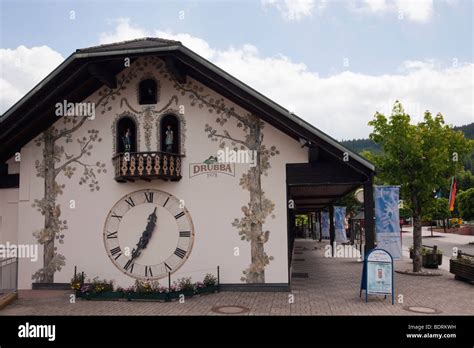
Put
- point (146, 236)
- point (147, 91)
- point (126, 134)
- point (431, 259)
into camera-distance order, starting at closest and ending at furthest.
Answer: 1. point (146, 236)
2. point (126, 134)
3. point (147, 91)
4. point (431, 259)

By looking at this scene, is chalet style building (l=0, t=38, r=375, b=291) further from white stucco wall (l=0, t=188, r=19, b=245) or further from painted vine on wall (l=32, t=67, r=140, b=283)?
white stucco wall (l=0, t=188, r=19, b=245)

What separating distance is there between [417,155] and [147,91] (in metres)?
11.6

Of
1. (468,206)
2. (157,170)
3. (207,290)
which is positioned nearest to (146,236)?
(157,170)

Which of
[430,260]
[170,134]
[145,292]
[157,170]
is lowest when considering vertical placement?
[430,260]

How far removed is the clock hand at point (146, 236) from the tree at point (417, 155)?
10710mm

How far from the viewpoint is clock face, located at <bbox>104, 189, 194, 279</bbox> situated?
49.2 feet

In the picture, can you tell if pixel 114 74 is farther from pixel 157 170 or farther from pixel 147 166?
pixel 157 170

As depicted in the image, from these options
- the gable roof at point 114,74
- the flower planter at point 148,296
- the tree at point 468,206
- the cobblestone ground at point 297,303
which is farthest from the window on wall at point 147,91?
the tree at point 468,206

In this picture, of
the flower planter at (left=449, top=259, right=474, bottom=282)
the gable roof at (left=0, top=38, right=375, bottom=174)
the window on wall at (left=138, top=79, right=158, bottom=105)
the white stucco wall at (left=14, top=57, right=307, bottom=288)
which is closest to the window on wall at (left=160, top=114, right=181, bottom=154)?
the white stucco wall at (left=14, top=57, right=307, bottom=288)

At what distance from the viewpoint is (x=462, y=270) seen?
56.6 feet

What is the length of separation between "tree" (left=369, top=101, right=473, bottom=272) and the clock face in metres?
10.0

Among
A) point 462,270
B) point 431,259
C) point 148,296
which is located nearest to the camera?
point 148,296
